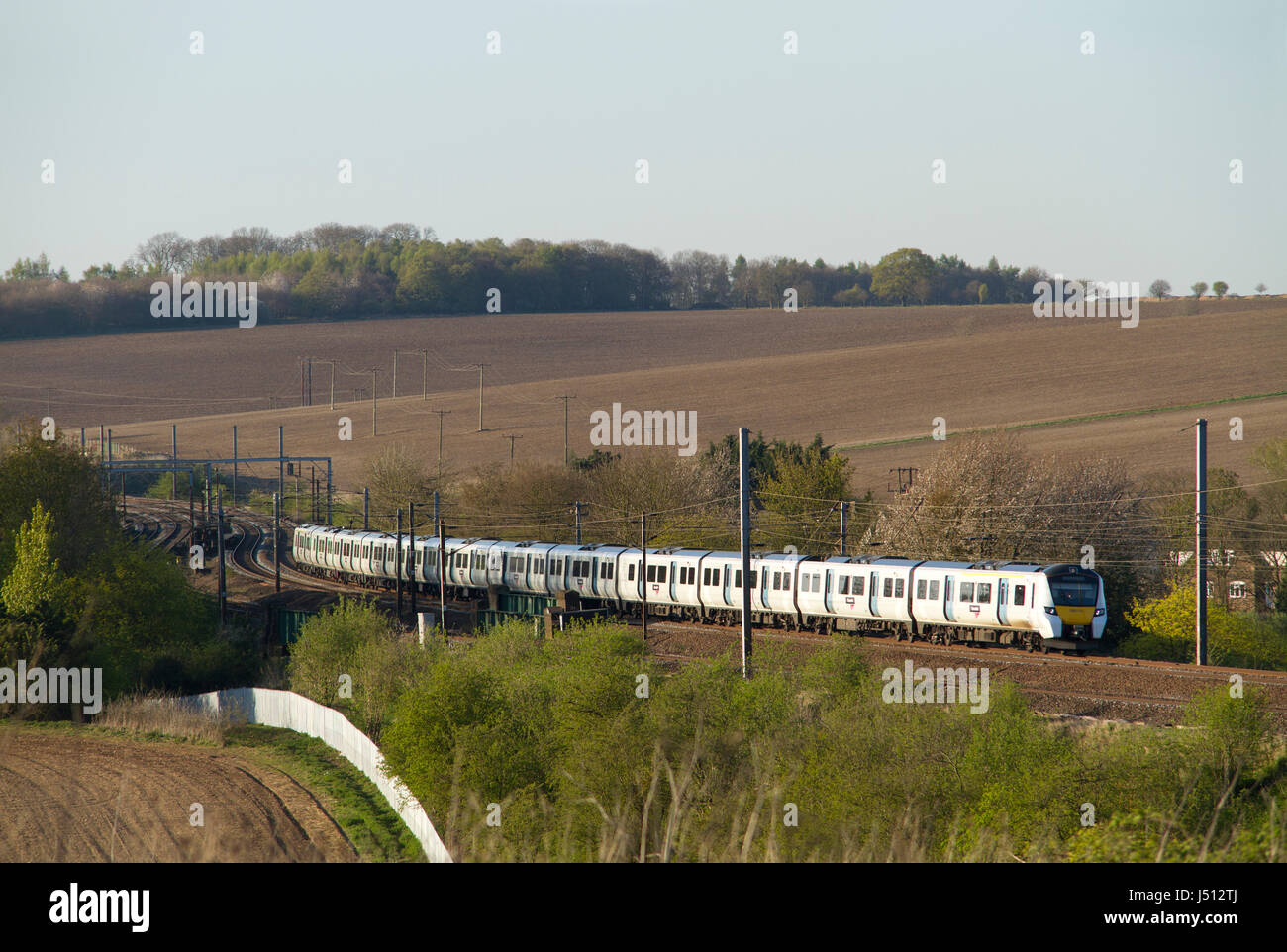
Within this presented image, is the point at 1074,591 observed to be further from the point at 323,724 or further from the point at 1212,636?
the point at 323,724

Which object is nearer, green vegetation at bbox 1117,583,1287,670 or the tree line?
green vegetation at bbox 1117,583,1287,670

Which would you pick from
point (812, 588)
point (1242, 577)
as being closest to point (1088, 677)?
point (812, 588)

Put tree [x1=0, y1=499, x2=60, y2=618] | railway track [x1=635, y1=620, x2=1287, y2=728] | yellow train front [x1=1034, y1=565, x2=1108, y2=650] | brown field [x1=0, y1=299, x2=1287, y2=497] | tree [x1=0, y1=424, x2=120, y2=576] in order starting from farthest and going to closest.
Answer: brown field [x1=0, y1=299, x2=1287, y2=497] → tree [x1=0, y1=424, x2=120, y2=576] → tree [x1=0, y1=499, x2=60, y2=618] → yellow train front [x1=1034, y1=565, x2=1108, y2=650] → railway track [x1=635, y1=620, x2=1287, y2=728]

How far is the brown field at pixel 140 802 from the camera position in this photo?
20.3 metres

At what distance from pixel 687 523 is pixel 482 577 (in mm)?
9798

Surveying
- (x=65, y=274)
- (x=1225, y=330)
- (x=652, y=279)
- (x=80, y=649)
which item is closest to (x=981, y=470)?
(x=80, y=649)

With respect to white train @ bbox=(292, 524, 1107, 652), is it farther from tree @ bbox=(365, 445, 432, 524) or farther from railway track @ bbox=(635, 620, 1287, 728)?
tree @ bbox=(365, 445, 432, 524)

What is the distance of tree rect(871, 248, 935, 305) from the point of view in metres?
145

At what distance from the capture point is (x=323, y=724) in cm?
3077

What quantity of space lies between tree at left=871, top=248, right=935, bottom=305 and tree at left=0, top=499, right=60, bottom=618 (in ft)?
398

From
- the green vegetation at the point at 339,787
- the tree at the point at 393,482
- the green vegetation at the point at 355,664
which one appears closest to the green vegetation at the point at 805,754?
the green vegetation at the point at 339,787

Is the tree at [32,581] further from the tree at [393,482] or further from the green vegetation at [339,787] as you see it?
the tree at [393,482]

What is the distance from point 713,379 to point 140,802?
74.3 meters

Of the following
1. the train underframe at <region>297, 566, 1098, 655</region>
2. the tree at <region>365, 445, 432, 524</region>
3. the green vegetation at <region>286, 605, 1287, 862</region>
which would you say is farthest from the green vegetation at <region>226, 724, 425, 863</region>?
the tree at <region>365, 445, 432, 524</region>
